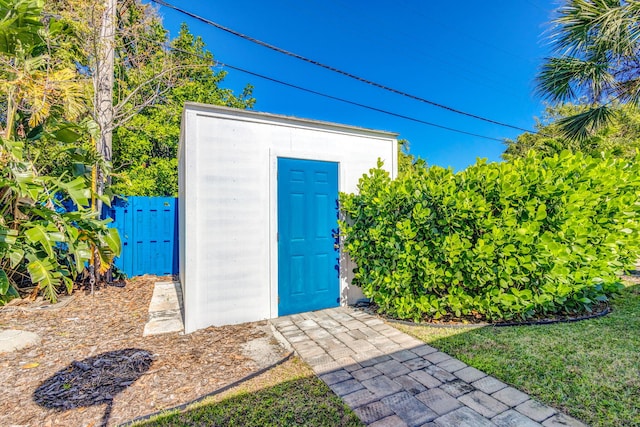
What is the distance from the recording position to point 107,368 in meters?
2.78

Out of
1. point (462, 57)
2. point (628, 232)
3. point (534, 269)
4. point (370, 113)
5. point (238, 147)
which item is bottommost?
point (534, 269)

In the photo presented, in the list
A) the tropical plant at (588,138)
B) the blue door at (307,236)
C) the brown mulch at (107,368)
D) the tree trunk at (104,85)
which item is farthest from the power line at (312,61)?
the brown mulch at (107,368)

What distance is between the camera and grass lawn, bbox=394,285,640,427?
2.12 m

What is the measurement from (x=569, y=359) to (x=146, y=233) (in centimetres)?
777

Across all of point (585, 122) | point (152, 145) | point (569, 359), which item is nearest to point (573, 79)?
point (585, 122)

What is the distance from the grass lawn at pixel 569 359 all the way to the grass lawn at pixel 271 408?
146 cm

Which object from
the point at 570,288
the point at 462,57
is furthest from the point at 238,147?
the point at 462,57

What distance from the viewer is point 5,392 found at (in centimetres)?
247

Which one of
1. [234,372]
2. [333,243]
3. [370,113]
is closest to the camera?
[234,372]

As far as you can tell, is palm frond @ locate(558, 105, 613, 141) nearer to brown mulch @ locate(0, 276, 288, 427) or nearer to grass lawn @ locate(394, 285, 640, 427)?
grass lawn @ locate(394, 285, 640, 427)

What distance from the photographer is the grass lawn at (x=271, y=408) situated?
204 cm

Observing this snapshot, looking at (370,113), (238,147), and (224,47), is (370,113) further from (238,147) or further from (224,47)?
(238,147)

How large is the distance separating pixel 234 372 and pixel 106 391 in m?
1.02

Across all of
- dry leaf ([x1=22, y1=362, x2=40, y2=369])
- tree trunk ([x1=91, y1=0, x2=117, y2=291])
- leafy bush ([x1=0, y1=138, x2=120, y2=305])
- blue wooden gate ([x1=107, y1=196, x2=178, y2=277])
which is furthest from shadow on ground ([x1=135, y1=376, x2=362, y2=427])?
blue wooden gate ([x1=107, y1=196, x2=178, y2=277])
